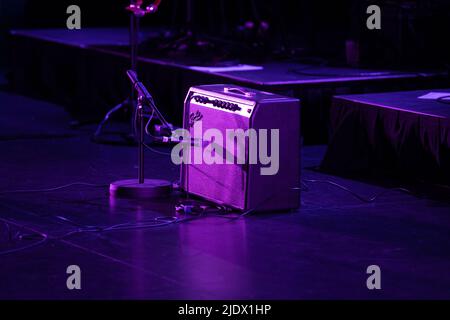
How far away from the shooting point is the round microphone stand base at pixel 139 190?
6223 mm

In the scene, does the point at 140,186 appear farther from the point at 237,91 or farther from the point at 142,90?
the point at 237,91

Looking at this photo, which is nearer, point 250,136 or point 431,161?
point 250,136

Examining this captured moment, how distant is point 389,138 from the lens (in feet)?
22.1

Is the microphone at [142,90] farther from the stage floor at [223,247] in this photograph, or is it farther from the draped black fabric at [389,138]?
the draped black fabric at [389,138]

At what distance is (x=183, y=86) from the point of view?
8664 millimetres

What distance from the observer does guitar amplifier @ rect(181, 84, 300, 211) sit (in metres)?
5.70

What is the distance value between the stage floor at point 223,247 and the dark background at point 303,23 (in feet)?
7.03

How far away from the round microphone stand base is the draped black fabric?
55.6 inches

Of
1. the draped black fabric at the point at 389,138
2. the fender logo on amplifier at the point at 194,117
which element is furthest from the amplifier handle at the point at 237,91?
the draped black fabric at the point at 389,138

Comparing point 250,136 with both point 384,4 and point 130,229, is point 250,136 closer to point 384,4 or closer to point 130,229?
point 130,229

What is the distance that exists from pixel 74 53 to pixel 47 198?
4086 millimetres

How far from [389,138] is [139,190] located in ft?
5.64

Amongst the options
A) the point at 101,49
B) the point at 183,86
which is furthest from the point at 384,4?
the point at 101,49

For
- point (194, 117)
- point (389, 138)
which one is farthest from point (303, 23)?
point (194, 117)
